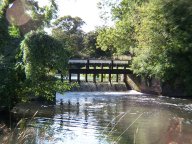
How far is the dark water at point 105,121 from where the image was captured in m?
16.2

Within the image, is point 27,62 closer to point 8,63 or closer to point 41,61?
point 41,61

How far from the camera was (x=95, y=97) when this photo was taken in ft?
115

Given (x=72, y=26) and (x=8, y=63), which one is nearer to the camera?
(x=8, y=63)

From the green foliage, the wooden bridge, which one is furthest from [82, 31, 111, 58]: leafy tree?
the green foliage

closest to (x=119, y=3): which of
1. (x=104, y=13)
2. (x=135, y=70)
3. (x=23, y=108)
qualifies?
(x=104, y=13)

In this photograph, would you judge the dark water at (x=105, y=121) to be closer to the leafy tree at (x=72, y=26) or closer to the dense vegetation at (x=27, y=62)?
the dense vegetation at (x=27, y=62)

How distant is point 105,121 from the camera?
21766mm

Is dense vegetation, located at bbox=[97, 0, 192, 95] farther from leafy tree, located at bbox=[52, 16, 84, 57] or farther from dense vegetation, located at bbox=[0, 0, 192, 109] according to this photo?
leafy tree, located at bbox=[52, 16, 84, 57]

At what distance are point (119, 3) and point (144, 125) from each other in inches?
1327

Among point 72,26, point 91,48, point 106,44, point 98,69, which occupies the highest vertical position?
point 72,26

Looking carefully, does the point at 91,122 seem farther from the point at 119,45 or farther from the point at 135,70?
the point at 119,45

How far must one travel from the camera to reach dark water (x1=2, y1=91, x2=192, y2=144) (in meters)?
16.2

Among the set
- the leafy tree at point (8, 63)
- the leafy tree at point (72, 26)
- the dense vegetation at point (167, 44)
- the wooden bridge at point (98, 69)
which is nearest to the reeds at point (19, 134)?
the leafy tree at point (8, 63)

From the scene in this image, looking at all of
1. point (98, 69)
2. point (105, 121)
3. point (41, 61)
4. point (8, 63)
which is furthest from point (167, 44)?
point (8, 63)
